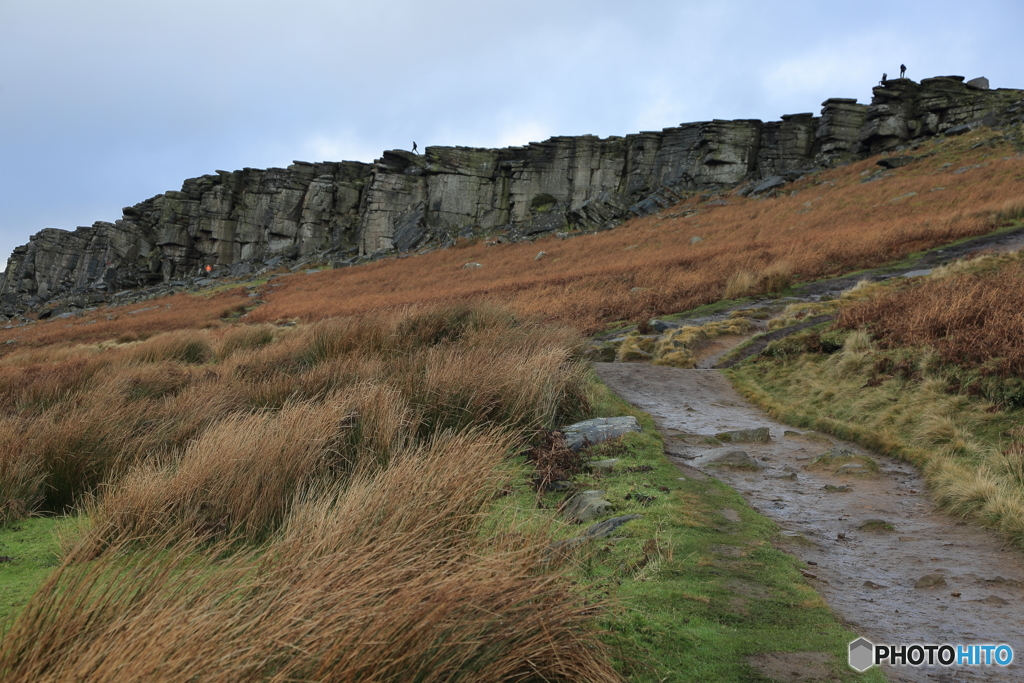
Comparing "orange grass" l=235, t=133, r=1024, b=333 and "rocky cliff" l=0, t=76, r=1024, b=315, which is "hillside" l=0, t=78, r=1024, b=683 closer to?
"orange grass" l=235, t=133, r=1024, b=333

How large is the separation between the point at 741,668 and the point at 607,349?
35.1 feet

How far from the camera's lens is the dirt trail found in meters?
3.25

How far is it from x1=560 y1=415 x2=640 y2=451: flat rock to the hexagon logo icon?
336 centimetres

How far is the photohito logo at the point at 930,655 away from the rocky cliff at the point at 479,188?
4182 cm

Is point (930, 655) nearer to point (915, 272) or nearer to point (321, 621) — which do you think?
point (321, 621)

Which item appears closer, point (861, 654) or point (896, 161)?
point (861, 654)

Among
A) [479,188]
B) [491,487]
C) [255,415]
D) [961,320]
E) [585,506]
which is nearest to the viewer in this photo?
[491,487]

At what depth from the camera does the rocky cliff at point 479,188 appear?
45.8 metres

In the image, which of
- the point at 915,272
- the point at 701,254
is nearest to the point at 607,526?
the point at 915,272

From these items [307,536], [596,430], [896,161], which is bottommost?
[596,430]

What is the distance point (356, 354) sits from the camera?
352 inches

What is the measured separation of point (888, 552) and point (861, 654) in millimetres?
1788

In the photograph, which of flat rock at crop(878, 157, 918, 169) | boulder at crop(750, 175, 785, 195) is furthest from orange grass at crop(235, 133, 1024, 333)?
boulder at crop(750, 175, 785, 195)

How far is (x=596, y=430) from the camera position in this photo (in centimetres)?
677
